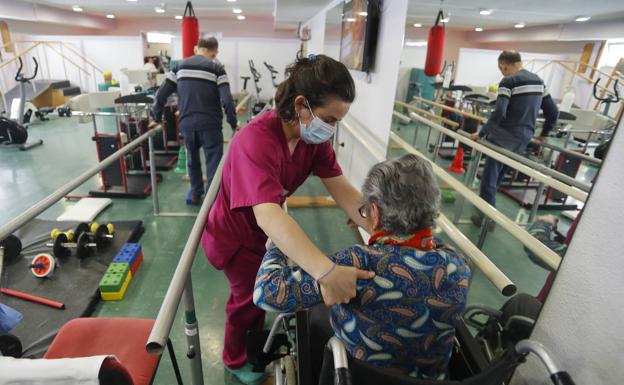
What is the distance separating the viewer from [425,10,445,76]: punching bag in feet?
7.31

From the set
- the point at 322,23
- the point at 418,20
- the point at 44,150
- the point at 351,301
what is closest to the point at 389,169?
the point at 351,301

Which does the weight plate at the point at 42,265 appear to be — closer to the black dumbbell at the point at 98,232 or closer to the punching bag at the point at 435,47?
the black dumbbell at the point at 98,232

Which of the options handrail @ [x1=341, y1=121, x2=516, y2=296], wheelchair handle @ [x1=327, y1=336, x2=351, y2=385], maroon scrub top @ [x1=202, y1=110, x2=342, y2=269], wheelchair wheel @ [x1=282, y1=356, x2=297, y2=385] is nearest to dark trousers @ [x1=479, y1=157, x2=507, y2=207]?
handrail @ [x1=341, y1=121, x2=516, y2=296]

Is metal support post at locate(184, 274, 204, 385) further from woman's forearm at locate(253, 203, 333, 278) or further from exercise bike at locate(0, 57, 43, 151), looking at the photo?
exercise bike at locate(0, 57, 43, 151)

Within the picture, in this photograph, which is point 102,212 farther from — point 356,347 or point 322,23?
point 322,23

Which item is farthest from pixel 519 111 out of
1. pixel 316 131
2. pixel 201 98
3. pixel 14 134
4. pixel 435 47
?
pixel 14 134

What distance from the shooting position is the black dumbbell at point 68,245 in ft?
8.19

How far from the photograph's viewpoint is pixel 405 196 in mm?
786

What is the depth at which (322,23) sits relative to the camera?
5645 mm

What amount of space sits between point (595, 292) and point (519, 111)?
1608 mm

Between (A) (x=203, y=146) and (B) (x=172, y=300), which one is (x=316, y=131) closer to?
(B) (x=172, y=300)

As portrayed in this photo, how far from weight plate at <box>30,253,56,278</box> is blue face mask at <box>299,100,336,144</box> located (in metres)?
2.18

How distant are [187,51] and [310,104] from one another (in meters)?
4.10

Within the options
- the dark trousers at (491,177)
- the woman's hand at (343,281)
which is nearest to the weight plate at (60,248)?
the woman's hand at (343,281)
